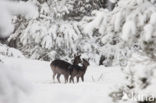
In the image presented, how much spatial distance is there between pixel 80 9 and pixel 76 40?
1956 millimetres

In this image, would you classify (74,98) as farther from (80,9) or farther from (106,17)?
(80,9)

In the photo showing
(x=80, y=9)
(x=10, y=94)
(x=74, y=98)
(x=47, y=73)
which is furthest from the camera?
(x=80, y=9)

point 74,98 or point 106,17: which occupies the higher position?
point 106,17

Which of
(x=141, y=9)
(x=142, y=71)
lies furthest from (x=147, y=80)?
(x=141, y=9)

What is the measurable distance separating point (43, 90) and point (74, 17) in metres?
10.6

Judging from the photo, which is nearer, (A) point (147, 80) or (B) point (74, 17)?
(A) point (147, 80)

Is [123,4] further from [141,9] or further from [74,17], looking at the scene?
[74,17]

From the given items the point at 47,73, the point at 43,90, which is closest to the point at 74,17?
the point at 47,73

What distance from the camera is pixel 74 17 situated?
1700 centimetres

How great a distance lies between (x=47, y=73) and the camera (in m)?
11.0

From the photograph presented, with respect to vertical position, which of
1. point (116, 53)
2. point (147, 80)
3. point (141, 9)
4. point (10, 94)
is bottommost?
point (116, 53)

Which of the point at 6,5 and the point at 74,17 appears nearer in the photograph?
the point at 6,5

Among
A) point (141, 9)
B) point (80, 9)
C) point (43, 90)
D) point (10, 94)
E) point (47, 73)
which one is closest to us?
point (10, 94)

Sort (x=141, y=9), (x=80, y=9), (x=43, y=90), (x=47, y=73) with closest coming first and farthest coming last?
(x=141, y=9)
(x=43, y=90)
(x=47, y=73)
(x=80, y=9)
